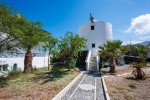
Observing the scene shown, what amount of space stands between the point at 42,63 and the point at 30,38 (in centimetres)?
1665

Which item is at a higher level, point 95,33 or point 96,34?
point 95,33

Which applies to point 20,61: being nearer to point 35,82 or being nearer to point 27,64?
point 27,64

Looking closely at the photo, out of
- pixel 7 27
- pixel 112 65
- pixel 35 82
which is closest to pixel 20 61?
pixel 35 82

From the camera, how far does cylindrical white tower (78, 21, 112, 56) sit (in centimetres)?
3247

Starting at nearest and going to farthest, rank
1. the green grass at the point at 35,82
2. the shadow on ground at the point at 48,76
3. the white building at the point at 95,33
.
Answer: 1. the green grass at the point at 35,82
2. the shadow on ground at the point at 48,76
3. the white building at the point at 95,33

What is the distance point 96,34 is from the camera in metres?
32.8

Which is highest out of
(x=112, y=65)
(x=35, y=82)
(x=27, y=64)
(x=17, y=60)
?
(x=17, y=60)

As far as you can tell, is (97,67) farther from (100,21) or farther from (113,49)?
(100,21)

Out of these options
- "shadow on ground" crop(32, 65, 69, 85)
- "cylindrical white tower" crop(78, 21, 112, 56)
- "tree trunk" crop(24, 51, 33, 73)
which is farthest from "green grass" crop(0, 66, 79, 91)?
"cylindrical white tower" crop(78, 21, 112, 56)

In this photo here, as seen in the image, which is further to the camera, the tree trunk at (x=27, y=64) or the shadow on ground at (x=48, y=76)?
the tree trunk at (x=27, y=64)

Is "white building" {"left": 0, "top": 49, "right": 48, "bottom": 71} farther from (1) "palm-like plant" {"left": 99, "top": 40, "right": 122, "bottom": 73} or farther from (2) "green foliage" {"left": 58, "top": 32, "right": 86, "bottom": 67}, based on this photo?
(1) "palm-like plant" {"left": 99, "top": 40, "right": 122, "bottom": 73}

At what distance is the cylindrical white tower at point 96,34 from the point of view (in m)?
32.5

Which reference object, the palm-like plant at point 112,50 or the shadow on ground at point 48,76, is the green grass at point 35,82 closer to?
the shadow on ground at point 48,76

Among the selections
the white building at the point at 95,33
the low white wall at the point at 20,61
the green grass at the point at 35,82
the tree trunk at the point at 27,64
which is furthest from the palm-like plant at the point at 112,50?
the low white wall at the point at 20,61
